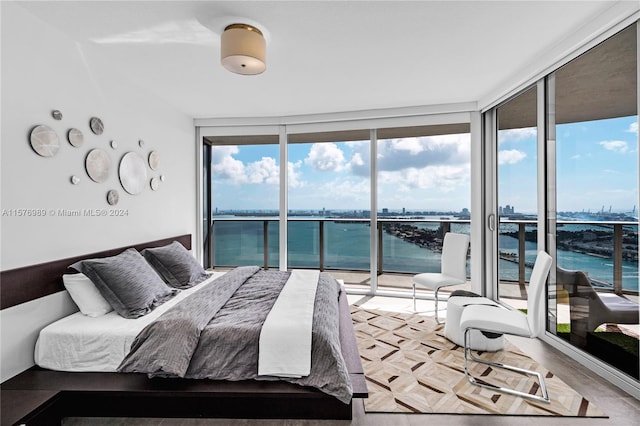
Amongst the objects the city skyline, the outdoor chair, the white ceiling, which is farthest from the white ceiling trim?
the outdoor chair

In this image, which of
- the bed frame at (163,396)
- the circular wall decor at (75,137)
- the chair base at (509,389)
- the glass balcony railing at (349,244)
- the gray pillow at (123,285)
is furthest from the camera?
the glass balcony railing at (349,244)

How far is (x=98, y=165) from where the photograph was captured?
2.95 meters

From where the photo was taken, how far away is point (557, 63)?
2.89m

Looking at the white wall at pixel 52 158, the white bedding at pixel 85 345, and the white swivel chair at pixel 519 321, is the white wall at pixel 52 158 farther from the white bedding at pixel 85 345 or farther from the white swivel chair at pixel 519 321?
the white swivel chair at pixel 519 321

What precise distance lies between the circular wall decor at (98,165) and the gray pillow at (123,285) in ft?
2.56

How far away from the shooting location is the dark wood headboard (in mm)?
2129

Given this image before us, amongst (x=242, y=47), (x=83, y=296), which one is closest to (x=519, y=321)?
(x=242, y=47)

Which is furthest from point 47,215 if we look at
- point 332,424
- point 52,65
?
point 332,424

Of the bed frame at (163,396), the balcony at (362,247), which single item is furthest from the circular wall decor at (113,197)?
the balcony at (362,247)

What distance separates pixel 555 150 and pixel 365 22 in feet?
6.86

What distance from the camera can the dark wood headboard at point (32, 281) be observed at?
2.13 metres

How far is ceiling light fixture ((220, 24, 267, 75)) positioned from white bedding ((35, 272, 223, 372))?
1.98m

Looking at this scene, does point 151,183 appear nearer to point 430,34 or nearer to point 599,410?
point 430,34

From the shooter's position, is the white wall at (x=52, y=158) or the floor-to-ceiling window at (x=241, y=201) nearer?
the white wall at (x=52, y=158)
